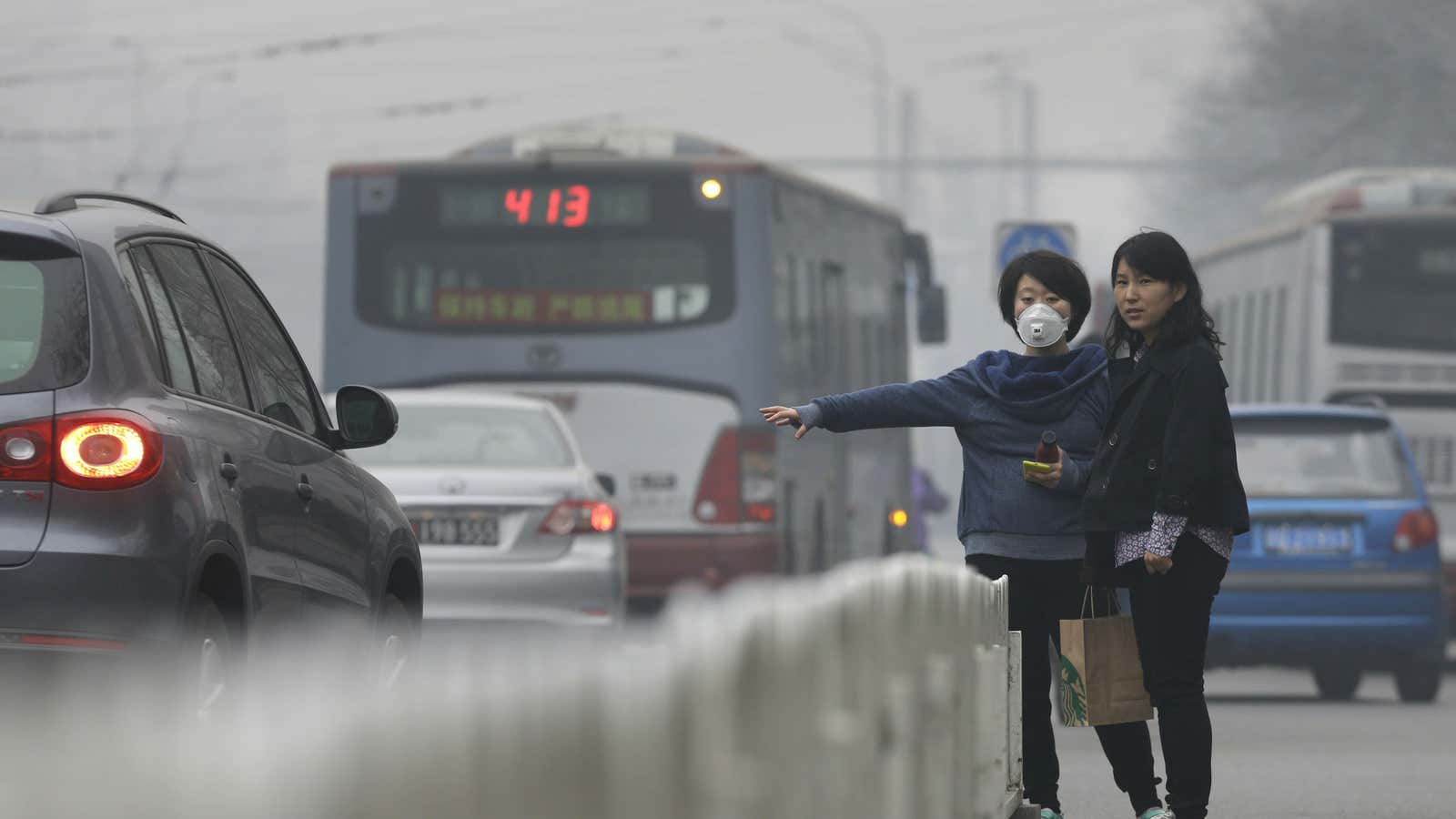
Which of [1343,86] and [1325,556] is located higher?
[1343,86]

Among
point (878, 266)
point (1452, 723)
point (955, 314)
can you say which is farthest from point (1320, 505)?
point (955, 314)

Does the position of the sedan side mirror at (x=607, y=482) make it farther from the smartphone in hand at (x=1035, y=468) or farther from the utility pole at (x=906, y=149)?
the utility pole at (x=906, y=149)

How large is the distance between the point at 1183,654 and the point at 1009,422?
0.77 metres

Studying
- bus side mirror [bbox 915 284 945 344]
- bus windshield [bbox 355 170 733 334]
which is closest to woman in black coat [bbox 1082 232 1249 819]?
bus windshield [bbox 355 170 733 334]

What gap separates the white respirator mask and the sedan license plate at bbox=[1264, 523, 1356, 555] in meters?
8.69

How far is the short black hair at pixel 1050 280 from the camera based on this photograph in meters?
7.51

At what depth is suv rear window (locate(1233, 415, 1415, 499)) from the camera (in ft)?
52.4

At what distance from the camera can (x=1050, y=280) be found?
24.7 feet

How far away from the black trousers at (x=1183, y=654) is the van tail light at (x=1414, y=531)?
890cm

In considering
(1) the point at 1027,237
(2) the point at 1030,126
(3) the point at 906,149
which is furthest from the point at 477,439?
(2) the point at 1030,126

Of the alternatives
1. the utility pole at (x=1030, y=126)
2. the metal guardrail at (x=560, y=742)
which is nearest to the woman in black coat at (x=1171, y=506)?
the metal guardrail at (x=560, y=742)

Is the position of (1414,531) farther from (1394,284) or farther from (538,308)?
(1394,284)

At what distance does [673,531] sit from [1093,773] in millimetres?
7833

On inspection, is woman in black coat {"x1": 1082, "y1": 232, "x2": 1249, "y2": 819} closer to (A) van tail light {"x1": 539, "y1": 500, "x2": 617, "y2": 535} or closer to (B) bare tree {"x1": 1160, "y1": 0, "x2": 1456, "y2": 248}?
(A) van tail light {"x1": 539, "y1": 500, "x2": 617, "y2": 535}
